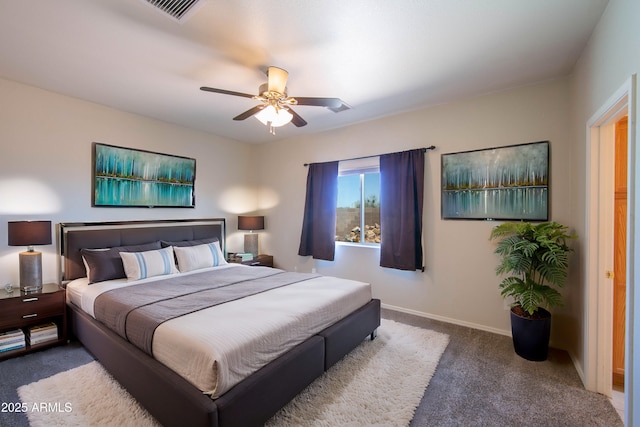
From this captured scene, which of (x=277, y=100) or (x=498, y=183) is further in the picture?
(x=498, y=183)

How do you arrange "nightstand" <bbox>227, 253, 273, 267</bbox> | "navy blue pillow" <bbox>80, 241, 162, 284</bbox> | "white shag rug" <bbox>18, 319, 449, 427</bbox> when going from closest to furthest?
1. "white shag rug" <bbox>18, 319, 449, 427</bbox>
2. "navy blue pillow" <bbox>80, 241, 162, 284</bbox>
3. "nightstand" <bbox>227, 253, 273, 267</bbox>

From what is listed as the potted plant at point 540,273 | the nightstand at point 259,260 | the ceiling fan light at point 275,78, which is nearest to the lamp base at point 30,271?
the nightstand at point 259,260

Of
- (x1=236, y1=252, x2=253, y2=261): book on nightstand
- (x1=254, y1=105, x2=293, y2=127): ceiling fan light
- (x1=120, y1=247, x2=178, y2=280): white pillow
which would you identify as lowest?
(x1=236, y1=252, x2=253, y2=261): book on nightstand

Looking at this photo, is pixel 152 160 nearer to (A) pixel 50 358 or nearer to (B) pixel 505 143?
(A) pixel 50 358

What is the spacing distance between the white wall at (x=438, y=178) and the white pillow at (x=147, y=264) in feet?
7.15

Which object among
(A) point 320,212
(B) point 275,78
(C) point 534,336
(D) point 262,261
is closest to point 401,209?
(A) point 320,212

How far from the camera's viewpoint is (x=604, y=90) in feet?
6.23

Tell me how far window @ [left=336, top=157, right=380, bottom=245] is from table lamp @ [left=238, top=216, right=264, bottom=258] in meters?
1.46

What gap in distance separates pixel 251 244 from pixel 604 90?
4651 millimetres

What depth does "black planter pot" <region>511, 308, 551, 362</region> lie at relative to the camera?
253 cm

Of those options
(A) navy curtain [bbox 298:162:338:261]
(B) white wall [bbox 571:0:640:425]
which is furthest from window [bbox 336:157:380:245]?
(B) white wall [bbox 571:0:640:425]

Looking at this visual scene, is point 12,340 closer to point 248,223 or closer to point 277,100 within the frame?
point 248,223

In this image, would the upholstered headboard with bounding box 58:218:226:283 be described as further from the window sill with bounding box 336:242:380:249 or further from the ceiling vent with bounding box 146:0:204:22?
the ceiling vent with bounding box 146:0:204:22

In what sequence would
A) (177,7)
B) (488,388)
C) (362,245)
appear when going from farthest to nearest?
(362,245) → (488,388) → (177,7)
